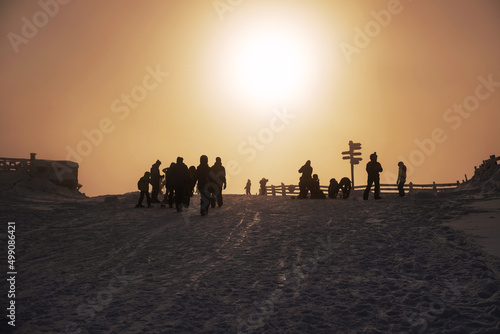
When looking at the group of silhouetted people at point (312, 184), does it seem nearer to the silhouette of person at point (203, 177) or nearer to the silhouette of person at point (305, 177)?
the silhouette of person at point (305, 177)

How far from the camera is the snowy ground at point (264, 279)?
5.29 m

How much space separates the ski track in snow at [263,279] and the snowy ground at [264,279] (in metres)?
0.02

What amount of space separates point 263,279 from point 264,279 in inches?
0.6

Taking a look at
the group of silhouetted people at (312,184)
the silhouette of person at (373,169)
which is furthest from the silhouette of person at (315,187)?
the silhouette of person at (373,169)

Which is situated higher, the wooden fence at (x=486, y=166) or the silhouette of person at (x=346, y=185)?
the wooden fence at (x=486, y=166)

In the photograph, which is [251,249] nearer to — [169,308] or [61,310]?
[169,308]

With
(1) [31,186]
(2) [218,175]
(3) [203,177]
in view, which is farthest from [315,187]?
(1) [31,186]

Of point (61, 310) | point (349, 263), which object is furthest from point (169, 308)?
point (349, 263)

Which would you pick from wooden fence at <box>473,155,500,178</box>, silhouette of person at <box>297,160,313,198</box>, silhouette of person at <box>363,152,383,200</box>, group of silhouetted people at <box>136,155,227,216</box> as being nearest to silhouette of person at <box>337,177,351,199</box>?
silhouette of person at <box>297,160,313,198</box>

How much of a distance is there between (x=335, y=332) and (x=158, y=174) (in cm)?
1638

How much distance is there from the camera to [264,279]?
23.1 ft

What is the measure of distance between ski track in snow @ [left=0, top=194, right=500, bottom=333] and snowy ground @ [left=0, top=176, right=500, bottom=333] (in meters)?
0.02

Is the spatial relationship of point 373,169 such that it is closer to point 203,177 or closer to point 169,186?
point 203,177

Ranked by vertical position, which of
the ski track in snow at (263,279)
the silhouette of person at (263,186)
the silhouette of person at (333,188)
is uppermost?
the silhouette of person at (263,186)
